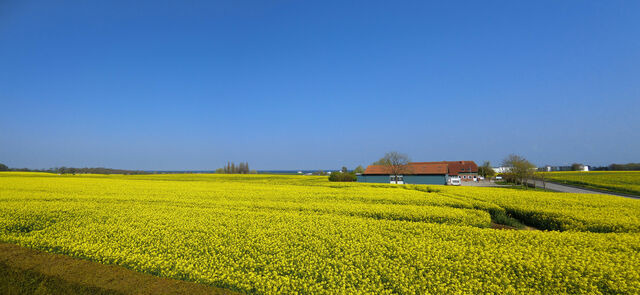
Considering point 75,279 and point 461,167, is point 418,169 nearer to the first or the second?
point 461,167

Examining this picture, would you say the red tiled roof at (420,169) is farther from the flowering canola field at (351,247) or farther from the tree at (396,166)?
the flowering canola field at (351,247)

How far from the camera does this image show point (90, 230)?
9773 mm

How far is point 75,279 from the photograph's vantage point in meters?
6.38

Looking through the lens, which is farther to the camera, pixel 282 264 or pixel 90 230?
pixel 90 230

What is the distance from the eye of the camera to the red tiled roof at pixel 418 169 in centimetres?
4784

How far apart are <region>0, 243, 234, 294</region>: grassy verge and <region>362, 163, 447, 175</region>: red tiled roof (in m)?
46.8

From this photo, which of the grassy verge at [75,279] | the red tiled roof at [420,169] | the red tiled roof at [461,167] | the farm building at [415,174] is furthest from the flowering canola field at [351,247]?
the red tiled roof at [461,167]

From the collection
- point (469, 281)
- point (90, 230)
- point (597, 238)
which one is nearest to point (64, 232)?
point (90, 230)

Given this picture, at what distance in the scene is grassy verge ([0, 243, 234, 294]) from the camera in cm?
585

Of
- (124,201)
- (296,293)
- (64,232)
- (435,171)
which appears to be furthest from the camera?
(435,171)

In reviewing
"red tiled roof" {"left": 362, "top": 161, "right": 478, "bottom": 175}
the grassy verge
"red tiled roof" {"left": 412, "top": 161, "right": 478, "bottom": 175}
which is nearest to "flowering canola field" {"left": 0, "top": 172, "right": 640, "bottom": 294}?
the grassy verge

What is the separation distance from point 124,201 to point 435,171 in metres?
45.9

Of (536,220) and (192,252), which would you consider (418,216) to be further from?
(192,252)

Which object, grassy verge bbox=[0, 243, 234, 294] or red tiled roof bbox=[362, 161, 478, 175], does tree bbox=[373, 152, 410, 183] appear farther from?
grassy verge bbox=[0, 243, 234, 294]
